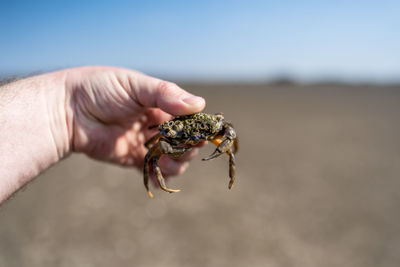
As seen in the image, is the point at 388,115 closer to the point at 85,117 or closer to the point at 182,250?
the point at 182,250

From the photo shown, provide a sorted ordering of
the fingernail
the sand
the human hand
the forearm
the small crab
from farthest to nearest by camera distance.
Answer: the sand < the human hand < the forearm < the fingernail < the small crab

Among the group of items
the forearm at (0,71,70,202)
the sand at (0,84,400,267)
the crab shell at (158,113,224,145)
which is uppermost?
the crab shell at (158,113,224,145)

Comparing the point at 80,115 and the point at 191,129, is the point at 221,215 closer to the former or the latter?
the point at 80,115

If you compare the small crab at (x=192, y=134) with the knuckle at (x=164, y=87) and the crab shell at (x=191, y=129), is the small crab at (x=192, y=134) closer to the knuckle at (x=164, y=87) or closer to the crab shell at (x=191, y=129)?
the crab shell at (x=191, y=129)

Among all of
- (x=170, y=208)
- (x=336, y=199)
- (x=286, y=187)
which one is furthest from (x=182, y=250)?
(x=336, y=199)


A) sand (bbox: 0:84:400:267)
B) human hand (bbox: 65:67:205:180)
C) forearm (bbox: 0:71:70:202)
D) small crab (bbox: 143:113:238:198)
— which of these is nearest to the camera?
small crab (bbox: 143:113:238:198)

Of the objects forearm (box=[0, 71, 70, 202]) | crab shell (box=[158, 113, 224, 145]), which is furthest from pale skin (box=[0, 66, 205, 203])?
crab shell (box=[158, 113, 224, 145])

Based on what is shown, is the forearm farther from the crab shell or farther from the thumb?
the crab shell
